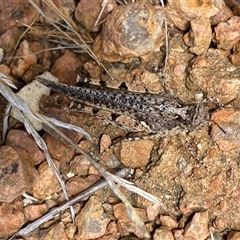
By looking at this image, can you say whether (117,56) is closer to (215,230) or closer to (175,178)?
(175,178)

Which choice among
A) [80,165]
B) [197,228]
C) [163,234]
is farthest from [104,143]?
[197,228]

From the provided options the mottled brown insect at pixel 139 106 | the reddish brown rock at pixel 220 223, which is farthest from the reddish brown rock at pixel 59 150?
the reddish brown rock at pixel 220 223

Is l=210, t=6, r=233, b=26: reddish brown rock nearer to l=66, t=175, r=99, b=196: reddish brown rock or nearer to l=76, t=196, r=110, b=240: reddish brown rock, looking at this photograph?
l=66, t=175, r=99, b=196: reddish brown rock

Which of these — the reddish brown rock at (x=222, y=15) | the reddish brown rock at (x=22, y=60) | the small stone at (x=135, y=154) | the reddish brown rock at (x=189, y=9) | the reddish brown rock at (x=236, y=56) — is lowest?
the small stone at (x=135, y=154)

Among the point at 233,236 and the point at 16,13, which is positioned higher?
the point at 16,13

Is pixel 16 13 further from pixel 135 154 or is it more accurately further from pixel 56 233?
pixel 56 233

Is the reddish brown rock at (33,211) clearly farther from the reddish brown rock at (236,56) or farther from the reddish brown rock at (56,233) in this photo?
the reddish brown rock at (236,56)

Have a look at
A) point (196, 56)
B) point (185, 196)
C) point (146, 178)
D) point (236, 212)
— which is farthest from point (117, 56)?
point (236, 212)
